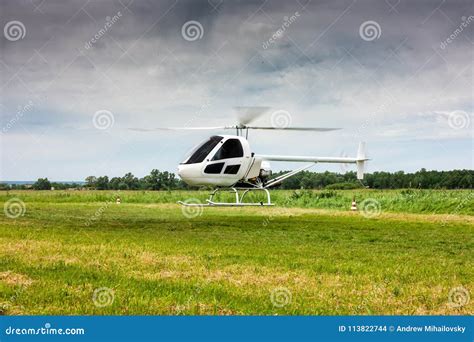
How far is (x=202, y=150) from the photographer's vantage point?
19219 millimetres

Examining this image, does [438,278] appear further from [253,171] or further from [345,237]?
[253,171]

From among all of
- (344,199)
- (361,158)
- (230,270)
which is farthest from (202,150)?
(344,199)

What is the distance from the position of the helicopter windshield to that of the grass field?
247 centimetres

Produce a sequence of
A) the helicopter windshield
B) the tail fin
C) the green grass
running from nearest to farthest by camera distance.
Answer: the helicopter windshield → the tail fin → the green grass

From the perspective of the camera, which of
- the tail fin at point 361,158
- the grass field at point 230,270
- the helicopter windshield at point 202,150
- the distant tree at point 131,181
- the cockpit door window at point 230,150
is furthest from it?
the distant tree at point 131,181

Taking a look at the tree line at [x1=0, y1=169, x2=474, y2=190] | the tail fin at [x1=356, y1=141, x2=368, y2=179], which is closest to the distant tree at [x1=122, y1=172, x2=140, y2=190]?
the tree line at [x1=0, y1=169, x2=474, y2=190]

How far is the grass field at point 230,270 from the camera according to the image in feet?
22.7

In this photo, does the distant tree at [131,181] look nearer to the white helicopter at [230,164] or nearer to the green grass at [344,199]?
the green grass at [344,199]

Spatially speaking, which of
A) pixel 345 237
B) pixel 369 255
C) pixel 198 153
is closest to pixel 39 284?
pixel 369 255

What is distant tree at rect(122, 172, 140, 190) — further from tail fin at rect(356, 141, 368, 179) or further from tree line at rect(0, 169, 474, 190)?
tail fin at rect(356, 141, 368, 179)

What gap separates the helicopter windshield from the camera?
62.9 feet

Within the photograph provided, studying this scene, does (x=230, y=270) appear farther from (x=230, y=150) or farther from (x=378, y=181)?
(x=378, y=181)

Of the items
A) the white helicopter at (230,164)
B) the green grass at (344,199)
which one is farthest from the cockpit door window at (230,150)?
the green grass at (344,199)

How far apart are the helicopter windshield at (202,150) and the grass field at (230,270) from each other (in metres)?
2.47
